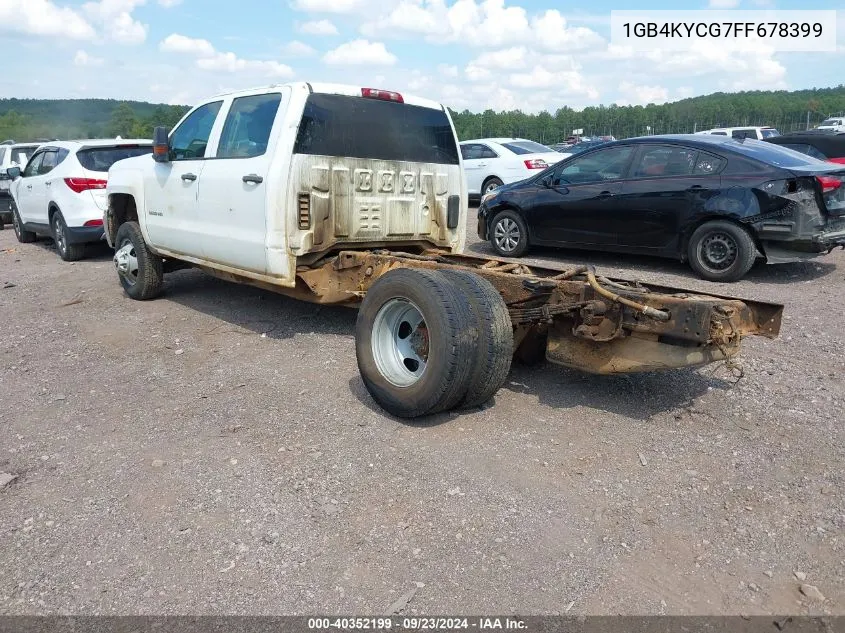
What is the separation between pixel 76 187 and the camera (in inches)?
369

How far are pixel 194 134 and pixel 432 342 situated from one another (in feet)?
11.8

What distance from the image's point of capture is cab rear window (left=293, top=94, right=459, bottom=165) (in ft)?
16.8

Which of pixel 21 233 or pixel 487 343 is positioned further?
pixel 21 233

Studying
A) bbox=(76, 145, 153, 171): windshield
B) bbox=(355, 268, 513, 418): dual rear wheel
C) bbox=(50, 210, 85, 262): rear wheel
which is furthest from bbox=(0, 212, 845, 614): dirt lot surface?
bbox=(76, 145, 153, 171): windshield

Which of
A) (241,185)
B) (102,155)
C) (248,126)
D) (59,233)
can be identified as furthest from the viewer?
(59,233)

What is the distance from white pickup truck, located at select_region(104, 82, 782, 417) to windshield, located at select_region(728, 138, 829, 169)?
337 centimetres

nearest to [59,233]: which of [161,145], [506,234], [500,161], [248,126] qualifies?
[161,145]

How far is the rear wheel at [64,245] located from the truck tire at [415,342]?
7.07 m

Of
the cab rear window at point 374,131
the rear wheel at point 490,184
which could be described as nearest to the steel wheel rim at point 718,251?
the cab rear window at point 374,131

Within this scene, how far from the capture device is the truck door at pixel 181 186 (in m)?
5.96

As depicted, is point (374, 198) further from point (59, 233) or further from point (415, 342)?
point (59, 233)

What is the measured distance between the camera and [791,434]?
3.76 metres

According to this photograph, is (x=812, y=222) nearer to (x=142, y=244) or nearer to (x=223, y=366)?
(x=223, y=366)

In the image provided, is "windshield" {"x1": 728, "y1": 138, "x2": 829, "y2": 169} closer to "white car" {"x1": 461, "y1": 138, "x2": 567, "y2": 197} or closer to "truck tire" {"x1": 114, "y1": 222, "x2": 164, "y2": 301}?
"truck tire" {"x1": 114, "y1": 222, "x2": 164, "y2": 301}
